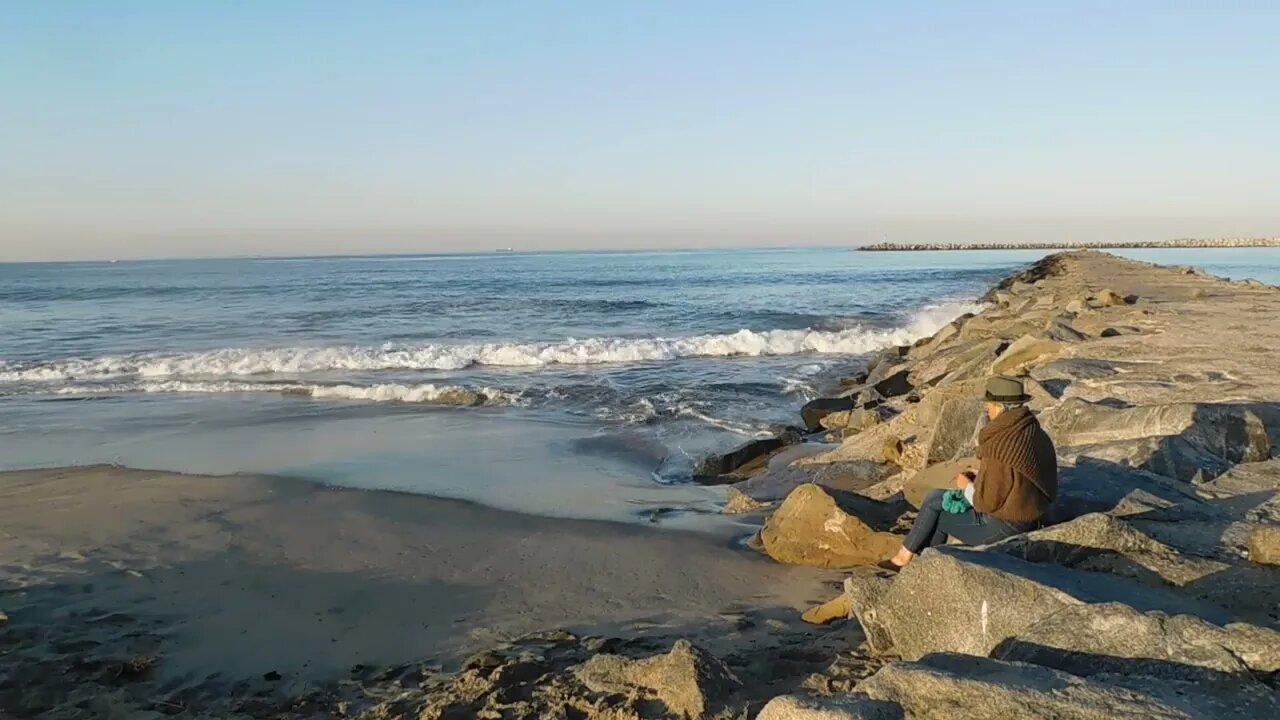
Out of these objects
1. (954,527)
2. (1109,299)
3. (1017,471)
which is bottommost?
(954,527)

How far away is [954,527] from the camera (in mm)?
5266

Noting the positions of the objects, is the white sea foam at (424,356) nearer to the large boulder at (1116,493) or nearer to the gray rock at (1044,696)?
the large boulder at (1116,493)

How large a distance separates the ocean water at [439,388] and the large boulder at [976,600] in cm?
364

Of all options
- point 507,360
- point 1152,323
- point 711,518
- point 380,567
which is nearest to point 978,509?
point 711,518

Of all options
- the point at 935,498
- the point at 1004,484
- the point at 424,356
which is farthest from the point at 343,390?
the point at 1004,484

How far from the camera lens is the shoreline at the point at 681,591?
3330 millimetres

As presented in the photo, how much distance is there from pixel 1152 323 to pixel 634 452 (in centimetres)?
916

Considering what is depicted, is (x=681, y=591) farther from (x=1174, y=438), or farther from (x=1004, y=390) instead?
(x=1174, y=438)

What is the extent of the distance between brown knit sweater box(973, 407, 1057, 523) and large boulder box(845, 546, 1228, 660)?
0.88m

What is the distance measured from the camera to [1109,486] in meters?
5.65

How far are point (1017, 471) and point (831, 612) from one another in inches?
54.0

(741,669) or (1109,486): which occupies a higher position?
(1109,486)

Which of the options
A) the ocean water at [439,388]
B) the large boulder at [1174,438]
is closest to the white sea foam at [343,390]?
the ocean water at [439,388]

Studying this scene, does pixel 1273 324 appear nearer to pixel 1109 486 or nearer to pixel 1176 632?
pixel 1109 486
